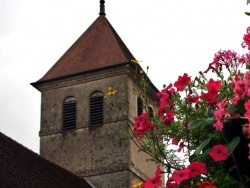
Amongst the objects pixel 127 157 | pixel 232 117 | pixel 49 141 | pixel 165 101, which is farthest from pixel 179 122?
pixel 49 141

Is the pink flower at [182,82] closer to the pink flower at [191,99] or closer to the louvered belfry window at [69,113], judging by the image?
the pink flower at [191,99]

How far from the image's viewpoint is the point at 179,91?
2639 millimetres

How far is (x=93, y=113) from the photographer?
22.2m

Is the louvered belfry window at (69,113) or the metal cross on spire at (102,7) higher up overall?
the metal cross on spire at (102,7)

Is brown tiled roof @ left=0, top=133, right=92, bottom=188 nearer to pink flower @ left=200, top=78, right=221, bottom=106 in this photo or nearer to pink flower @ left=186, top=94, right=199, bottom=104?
pink flower @ left=186, top=94, right=199, bottom=104

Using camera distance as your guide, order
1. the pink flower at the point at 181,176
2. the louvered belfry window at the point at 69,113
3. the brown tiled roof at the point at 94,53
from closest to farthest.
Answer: the pink flower at the point at 181,176
the louvered belfry window at the point at 69,113
the brown tiled roof at the point at 94,53

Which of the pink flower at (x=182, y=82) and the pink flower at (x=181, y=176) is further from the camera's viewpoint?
the pink flower at (x=182, y=82)

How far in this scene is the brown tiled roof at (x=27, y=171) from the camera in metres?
15.9

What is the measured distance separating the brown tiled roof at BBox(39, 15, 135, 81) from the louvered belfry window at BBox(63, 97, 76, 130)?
38.1 inches

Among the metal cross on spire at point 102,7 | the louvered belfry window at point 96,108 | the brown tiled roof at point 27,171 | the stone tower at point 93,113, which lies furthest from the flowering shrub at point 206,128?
the metal cross on spire at point 102,7

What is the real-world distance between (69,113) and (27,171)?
570 cm

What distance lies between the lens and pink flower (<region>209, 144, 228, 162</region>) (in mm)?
2215

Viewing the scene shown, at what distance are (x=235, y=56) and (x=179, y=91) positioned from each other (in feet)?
0.95

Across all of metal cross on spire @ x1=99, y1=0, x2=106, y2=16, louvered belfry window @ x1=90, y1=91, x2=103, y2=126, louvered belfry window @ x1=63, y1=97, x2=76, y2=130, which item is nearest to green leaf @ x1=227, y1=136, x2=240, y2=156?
louvered belfry window @ x1=90, y1=91, x2=103, y2=126
